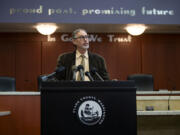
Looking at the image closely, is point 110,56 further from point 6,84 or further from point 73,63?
point 73,63

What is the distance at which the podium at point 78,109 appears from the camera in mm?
1604

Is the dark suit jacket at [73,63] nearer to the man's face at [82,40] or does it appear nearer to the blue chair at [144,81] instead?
the man's face at [82,40]

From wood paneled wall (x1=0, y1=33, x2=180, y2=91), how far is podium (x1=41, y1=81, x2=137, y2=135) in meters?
5.88

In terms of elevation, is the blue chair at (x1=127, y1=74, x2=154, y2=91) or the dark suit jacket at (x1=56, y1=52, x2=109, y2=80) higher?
the dark suit jacket at (x1=56, y1=52, x2=109, y2=80)

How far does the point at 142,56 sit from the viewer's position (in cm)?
770

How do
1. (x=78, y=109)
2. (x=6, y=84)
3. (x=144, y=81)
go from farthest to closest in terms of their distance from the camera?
(x=144, y=81)
(x=6, y=84)
(x=78, y=109)

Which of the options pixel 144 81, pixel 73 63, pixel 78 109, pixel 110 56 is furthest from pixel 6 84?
pixel 78 109

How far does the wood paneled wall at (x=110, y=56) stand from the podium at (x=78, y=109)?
5.88m

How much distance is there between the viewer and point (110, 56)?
7668 mm

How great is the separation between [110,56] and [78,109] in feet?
20.1

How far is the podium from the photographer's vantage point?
1604 mm

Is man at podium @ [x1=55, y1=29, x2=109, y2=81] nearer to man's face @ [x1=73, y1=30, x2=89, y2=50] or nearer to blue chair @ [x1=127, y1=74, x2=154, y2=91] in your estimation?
man's face @ [x1=73, y1=30, x2=89, y2=50]

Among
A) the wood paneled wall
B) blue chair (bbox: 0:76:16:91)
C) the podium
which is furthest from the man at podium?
the wood paneled wall

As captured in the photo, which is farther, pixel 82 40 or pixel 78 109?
pixel 82 40
